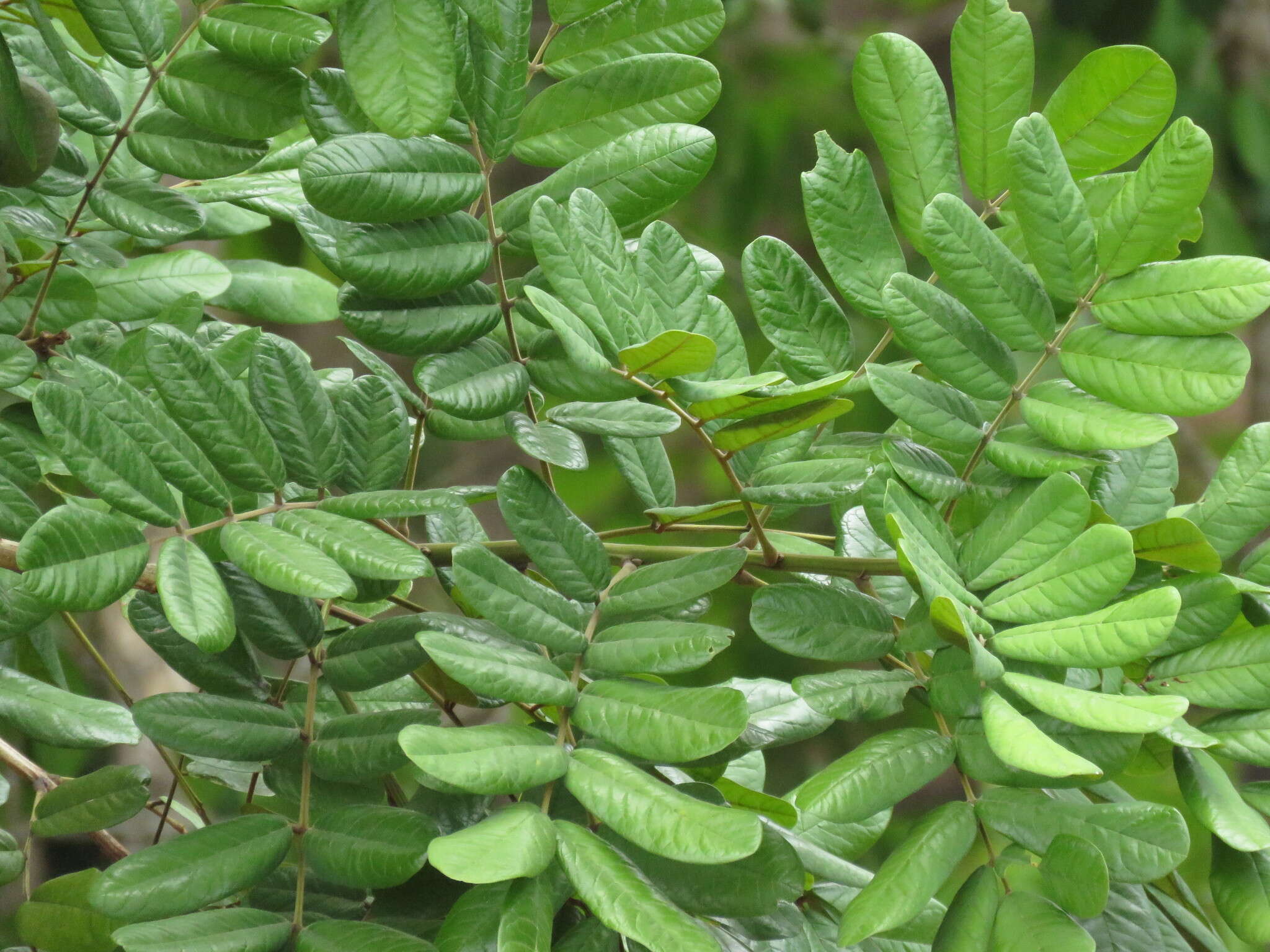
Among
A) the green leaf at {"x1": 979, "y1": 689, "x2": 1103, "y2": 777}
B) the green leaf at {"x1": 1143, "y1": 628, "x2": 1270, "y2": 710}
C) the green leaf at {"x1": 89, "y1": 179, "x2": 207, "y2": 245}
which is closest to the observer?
the green leaf at {"x1": 979, "y1": 689, "x2": 1103, "y2": 777}

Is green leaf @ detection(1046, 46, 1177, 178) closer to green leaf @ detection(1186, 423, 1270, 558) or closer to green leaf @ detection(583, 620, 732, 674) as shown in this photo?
green leaf @ detection(1186, 423, 1270, 558)

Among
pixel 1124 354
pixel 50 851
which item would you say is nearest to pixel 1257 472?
pixel 1124 354

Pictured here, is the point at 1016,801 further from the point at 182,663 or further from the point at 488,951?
the point at 182,663

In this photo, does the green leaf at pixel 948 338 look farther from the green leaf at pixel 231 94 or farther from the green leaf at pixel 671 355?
the green leaf at pixel 231 94

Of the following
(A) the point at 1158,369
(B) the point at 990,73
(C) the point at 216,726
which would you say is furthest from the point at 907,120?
(C) the point at 216,726

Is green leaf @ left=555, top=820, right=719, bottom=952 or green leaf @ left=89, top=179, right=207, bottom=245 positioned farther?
green leaf @ left=89, top=179, right=207, bottom=245

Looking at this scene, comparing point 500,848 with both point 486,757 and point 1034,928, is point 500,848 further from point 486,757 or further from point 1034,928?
point 1034,928

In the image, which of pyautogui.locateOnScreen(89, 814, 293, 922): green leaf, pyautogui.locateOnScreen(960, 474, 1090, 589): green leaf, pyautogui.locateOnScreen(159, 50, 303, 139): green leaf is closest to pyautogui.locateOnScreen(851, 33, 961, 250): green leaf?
pyautogui.locateOnScreen(960, 474, 1090, 589): green leaf
